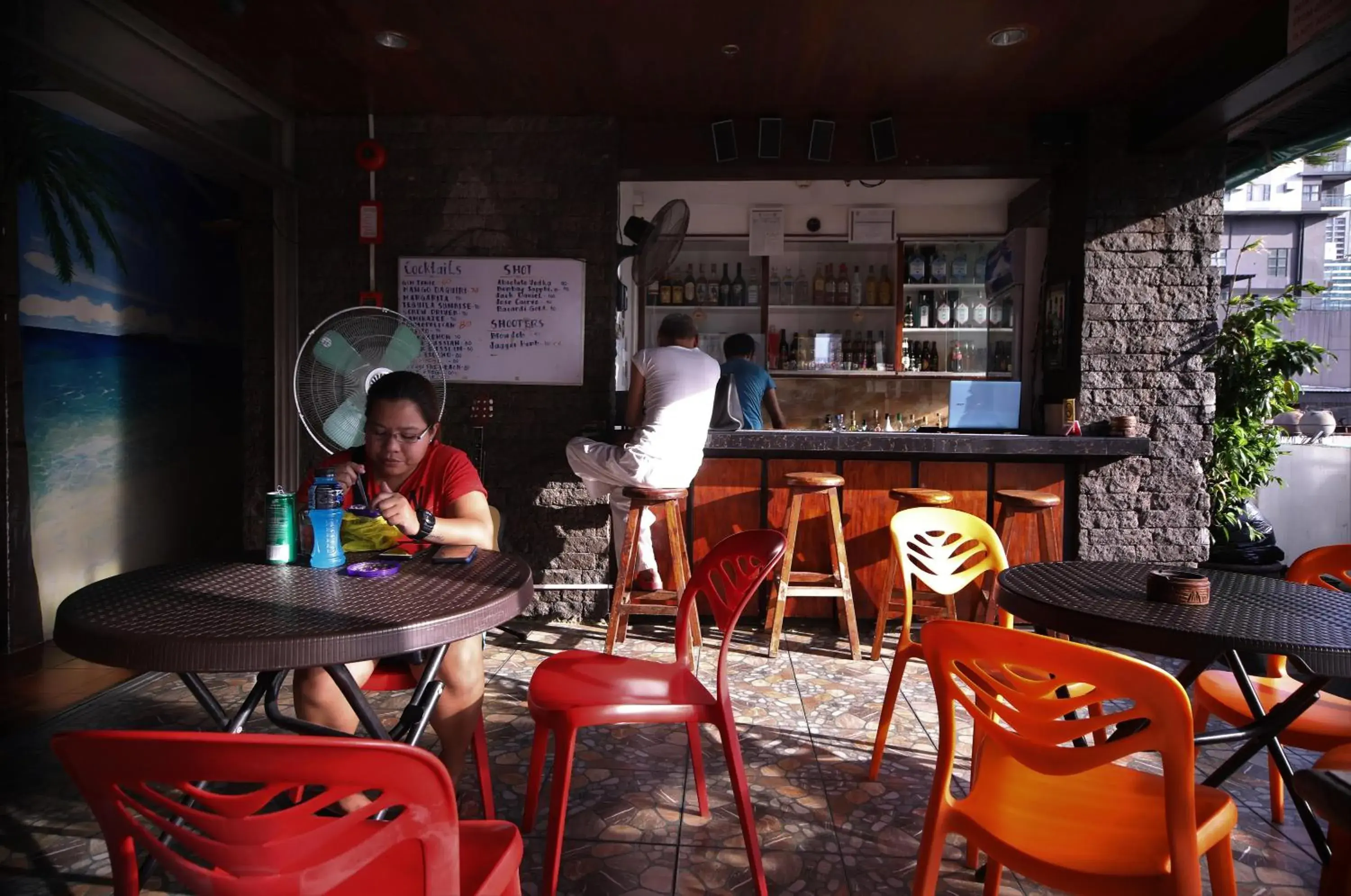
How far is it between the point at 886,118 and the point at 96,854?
14.0 ft

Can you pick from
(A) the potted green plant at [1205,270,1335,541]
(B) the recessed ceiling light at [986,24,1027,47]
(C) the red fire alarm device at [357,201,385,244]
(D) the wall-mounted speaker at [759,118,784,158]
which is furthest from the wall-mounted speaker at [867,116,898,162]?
(C) the red fire alarm device at [357,201,385,244]

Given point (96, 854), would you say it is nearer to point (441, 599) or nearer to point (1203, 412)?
point (441, 599)

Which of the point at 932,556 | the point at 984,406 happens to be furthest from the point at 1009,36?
the point at 932,556

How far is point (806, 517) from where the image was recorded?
4.06m

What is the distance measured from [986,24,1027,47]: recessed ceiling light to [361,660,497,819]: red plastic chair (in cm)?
320

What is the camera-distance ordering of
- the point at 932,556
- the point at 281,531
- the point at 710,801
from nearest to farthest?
the point at 281,531 < the point at 710,801 < the point at 932,556

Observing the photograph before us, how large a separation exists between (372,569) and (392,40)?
2611mm

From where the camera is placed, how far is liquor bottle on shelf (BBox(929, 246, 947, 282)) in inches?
249

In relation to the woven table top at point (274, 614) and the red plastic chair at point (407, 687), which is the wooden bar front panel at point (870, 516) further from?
the woven table top at point (274, 614)

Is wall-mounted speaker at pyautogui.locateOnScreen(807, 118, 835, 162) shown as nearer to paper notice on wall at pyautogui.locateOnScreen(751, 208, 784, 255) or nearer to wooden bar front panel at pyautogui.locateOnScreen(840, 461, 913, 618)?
wooden bar front panel at pyautogui.locateOnScreen(840, 461, 913, 618)

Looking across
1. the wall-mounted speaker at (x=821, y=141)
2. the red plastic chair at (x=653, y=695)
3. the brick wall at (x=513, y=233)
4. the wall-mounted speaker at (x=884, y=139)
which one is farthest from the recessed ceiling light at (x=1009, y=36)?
the red plastic chair at (x=653, y=695)

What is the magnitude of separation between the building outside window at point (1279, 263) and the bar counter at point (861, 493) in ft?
38.9

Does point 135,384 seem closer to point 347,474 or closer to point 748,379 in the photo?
point 347,474

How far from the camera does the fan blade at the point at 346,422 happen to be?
2.54 m
